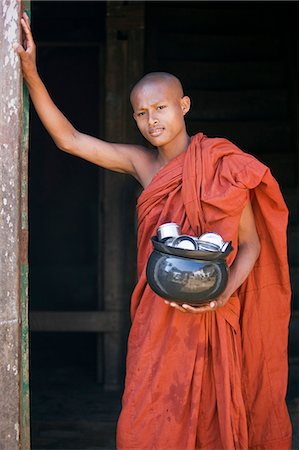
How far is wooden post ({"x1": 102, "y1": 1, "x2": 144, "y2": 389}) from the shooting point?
18.4 ft

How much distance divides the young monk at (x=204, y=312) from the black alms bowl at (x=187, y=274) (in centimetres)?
10

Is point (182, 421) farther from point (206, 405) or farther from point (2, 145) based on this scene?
point (2, 145)

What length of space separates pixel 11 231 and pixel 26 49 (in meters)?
0.68

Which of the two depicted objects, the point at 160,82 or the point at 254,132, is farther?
the point at 254,132

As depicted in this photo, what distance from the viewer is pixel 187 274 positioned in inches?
118

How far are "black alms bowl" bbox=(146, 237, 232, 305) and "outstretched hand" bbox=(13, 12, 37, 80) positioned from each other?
2.63ft

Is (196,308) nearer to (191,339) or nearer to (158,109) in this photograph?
(191,339)

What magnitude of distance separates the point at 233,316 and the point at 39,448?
1.56 meters

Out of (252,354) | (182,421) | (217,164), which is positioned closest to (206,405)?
(182,421)

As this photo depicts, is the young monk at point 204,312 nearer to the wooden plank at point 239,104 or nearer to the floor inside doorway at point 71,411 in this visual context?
the floor inside doorway at point 71,411

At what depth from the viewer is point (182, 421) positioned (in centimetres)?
328

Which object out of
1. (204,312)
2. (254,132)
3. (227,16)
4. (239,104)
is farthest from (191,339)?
(227,16)

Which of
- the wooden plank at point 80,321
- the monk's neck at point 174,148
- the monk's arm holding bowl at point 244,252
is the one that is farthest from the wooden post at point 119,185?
the monk's arm holding bowl at point 244,252

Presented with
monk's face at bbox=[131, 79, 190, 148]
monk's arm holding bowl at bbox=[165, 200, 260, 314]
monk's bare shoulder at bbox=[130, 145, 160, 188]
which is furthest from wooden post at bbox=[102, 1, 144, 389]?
monk's arm holding bowl at bbox=[165, 200, 260, 314]
